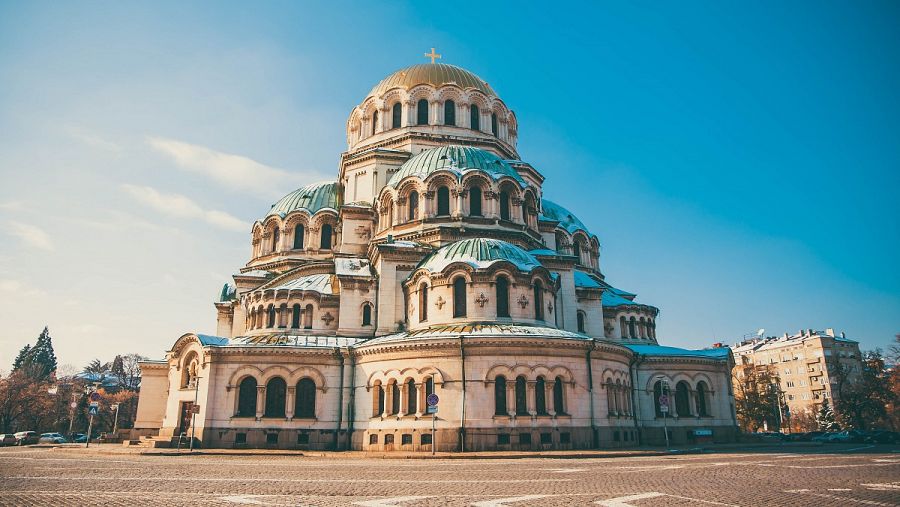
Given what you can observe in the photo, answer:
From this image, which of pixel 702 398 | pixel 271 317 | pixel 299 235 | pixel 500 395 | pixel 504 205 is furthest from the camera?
pixel 299 235

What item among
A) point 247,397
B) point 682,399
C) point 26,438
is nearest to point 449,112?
point 247,397

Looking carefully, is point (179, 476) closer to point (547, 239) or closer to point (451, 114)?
point (547, 239)

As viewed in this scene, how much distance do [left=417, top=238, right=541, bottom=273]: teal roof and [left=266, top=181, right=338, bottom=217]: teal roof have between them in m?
13.0

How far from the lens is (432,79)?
41406 millimetres

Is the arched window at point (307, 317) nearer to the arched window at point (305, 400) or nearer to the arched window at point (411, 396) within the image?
the arched window at point (305, 400)

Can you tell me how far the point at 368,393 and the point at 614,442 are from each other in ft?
37.8

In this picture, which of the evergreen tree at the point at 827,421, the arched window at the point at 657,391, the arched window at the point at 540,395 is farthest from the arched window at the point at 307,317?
the evergreen tree at the point at 827,421

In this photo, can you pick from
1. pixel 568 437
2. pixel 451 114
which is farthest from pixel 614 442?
pixel 451 114

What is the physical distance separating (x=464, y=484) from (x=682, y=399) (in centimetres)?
2561

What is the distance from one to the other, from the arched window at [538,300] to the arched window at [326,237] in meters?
15.9

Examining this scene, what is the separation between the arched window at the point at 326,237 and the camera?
39219 mm

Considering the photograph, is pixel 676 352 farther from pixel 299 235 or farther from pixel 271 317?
pixel 299 235

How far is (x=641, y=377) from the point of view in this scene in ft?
111

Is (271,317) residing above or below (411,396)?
above
